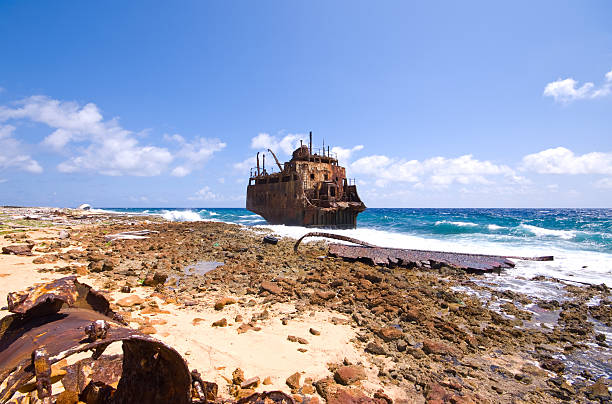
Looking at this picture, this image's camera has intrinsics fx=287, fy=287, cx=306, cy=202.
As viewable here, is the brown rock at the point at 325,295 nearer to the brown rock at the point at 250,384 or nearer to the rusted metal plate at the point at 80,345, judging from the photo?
the brown rock at the point at 250,384

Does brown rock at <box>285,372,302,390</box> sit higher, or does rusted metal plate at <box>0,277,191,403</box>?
rusted metal plate at <box>0,277,191,403</box>

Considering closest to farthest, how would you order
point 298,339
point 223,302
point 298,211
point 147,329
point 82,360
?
point 82,360 < point 147,329 < point 298,339 < point 223,302 < point 298,211

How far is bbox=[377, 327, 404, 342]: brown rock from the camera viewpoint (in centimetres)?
421

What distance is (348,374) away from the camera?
3.18 m

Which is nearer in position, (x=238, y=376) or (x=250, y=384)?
(x=250, y=384)

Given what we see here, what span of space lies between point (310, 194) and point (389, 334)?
22368 millimetres

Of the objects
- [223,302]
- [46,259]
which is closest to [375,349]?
[223,302]

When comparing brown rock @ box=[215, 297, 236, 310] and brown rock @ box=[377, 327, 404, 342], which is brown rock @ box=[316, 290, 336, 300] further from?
brown rock @ box=[215, 297, 236, 310]

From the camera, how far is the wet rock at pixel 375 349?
3798mm

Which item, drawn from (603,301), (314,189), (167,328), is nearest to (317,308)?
(167,328)

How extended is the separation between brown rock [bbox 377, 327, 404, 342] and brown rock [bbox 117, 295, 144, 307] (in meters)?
3.97

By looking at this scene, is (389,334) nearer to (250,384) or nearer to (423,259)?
(250,384)

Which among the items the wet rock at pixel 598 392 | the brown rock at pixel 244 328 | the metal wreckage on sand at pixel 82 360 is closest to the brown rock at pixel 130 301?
the brown rock at pixel 244 328

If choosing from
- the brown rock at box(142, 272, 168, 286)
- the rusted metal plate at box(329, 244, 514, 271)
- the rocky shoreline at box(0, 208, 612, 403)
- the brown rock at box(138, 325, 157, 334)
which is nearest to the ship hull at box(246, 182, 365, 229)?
the rusted metal plate at box(329, 244, 514, 271)
